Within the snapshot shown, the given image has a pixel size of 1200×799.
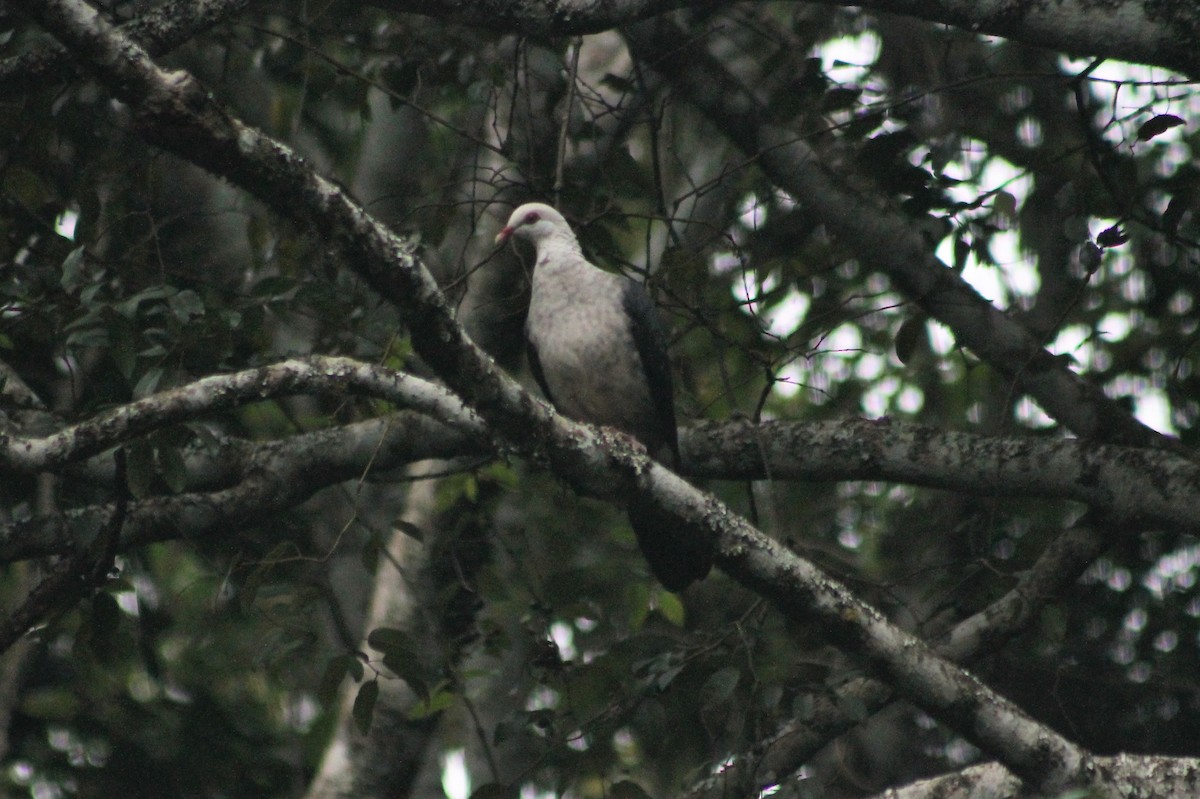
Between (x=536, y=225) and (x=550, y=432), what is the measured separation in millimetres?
1915

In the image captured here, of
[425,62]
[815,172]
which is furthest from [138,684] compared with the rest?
[815,172]

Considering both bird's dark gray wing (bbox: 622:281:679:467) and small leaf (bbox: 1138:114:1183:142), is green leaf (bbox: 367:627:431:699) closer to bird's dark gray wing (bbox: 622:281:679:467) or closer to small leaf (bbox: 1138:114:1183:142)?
bird's dark gray wing (bbox: 622:281:679:467)

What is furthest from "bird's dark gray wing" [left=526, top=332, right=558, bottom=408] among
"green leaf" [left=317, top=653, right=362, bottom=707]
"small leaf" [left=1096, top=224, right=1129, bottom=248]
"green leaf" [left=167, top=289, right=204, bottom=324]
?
"small leaf" [left=1096, top=224, right=1129, bottom=248]

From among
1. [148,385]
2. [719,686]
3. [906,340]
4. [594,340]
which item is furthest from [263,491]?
[906,340]

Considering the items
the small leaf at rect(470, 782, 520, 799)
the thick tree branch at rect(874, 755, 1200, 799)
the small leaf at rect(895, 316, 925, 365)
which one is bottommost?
the thick tree branch at rect(874, 755, 1200, 799)

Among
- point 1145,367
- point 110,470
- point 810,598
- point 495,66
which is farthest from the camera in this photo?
point 1145,367

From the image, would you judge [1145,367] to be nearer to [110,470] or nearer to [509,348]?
[509,348]

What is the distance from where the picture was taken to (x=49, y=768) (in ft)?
14.7

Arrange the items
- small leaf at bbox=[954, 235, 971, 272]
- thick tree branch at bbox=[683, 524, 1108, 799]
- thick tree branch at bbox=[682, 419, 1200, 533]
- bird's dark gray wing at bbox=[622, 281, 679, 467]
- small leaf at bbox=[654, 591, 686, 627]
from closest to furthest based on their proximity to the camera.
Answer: thick tree branch at bbox=[683, 524, 1108, 799] < thick tree branch at bbox=[682, 419, 1200, 533] < small leaf at bbox=[954, 235, 971, 272] < bird's dark gray wing at bbox=[622, 281, 679, 467] < small leaf at bbox=[654, 591, 686, 627]

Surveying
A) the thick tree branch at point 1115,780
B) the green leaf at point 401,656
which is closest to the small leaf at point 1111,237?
the thick tree branch at point 1115,780

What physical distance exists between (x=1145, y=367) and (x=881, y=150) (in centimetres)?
213

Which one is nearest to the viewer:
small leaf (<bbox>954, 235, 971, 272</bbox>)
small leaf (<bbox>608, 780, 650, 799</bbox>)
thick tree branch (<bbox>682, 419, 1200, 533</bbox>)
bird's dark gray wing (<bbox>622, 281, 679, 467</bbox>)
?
small leaf (<bbox>608, 780, 650, 799</bbox>)

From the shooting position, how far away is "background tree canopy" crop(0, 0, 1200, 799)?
301 cm

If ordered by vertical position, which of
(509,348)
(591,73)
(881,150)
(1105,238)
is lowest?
(1105,238)
